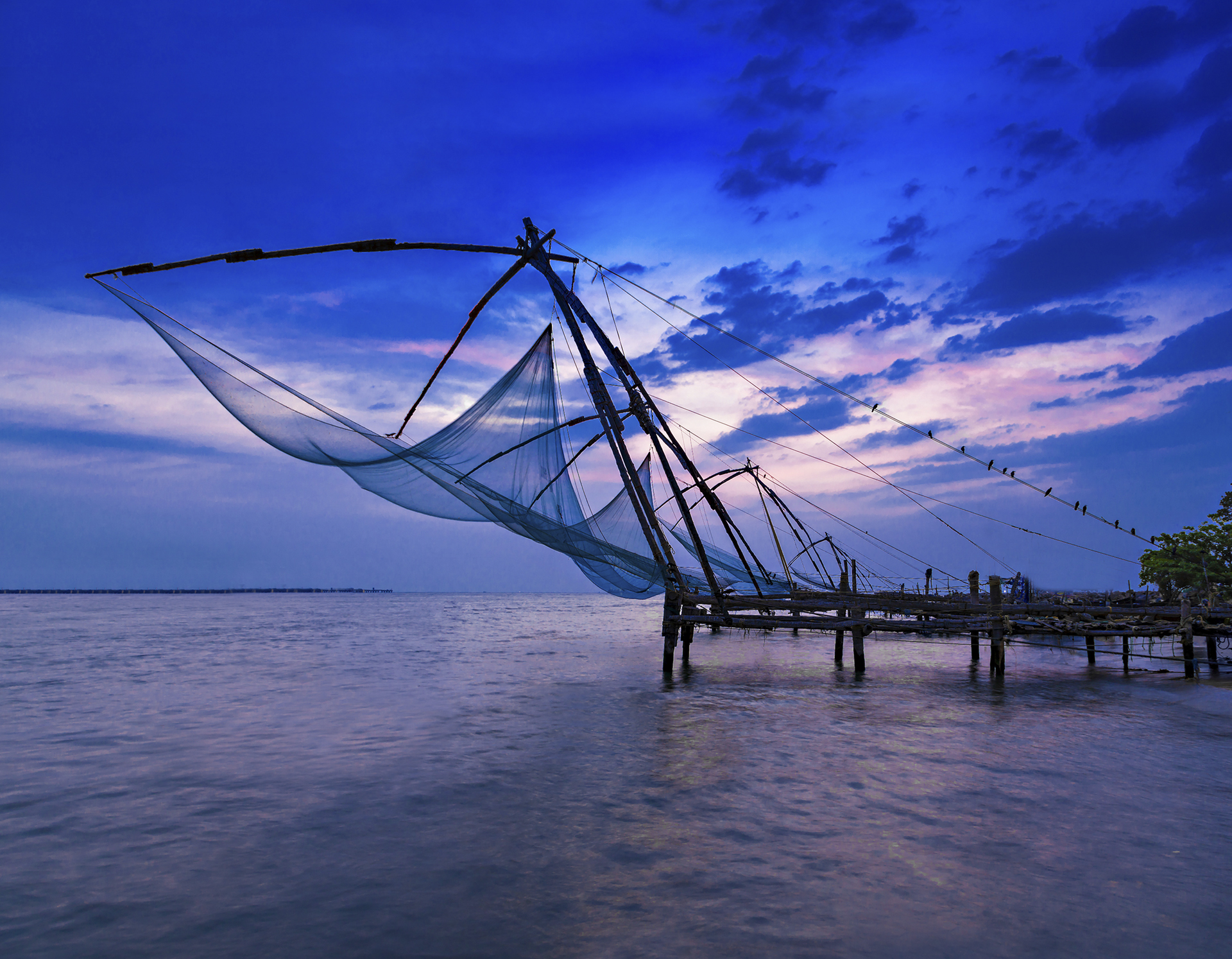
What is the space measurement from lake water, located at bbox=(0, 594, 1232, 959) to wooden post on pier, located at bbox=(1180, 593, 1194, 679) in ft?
6.88

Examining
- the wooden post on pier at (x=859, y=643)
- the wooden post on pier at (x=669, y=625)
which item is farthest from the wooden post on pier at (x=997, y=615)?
the wooden post on pier at (x=669, y=625)

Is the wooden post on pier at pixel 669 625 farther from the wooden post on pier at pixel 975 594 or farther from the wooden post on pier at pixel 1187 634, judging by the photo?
the wooden post on pier at pixel 1187 634

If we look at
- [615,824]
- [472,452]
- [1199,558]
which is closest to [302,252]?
[472,452]

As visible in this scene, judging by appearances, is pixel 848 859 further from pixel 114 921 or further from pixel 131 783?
pixel 131 783

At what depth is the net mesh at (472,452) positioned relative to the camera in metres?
7.66

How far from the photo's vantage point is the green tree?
30.2 m

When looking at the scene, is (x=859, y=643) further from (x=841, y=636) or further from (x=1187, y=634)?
(x=1187, y=634)

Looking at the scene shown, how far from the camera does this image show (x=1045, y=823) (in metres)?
5.77

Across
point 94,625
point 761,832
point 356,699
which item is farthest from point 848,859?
point 94,625

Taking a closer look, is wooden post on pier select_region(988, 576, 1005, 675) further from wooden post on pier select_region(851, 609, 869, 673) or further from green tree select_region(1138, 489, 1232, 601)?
green tree select_region(1138, 489, 1232, 601)

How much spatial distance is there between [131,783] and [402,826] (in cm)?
341

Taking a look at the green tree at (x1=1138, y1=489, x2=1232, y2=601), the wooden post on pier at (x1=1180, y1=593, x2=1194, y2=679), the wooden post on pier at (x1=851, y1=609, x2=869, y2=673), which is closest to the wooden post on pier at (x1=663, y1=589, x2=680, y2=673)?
the wooden post on pier at (x1=851, y1=609, x2=869, y2=673)

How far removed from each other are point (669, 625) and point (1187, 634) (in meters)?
11.1

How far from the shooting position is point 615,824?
231 inches
